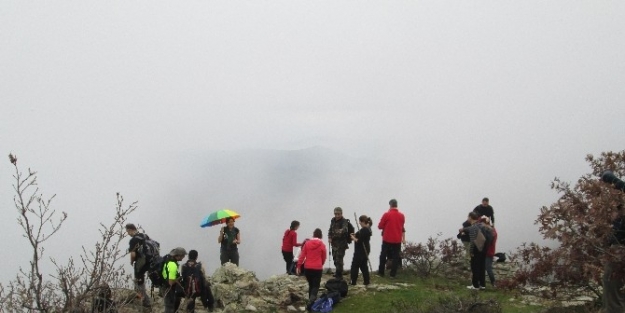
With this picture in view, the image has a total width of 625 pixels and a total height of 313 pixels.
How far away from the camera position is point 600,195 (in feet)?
25.5

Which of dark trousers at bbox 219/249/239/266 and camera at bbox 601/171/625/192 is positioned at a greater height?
camera at bbox 601/171/625/192

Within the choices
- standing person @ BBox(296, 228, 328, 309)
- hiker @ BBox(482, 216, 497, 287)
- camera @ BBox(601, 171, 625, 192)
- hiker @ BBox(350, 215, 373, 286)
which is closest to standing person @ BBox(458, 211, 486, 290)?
hiker @ BBox(482, 216, 497, 287)

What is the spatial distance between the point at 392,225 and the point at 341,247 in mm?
2032

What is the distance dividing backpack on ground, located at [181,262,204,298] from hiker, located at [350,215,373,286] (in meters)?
4.48

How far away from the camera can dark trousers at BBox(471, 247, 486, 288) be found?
13750 millimetres

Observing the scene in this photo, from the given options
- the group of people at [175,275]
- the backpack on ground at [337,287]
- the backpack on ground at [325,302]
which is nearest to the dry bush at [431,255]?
the backpack on ground at [337,287]

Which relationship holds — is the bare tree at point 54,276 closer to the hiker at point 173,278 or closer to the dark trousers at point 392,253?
the hiker at point 173,278

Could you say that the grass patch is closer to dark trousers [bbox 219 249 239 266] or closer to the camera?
the camera

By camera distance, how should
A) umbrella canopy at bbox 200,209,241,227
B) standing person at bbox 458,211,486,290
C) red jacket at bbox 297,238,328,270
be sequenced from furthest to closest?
1. umbrella canopy at bbox 200,209,241,227
2. standing person at bbox 458,211,486,290
3. red jacket at bbox 297,238,328,270

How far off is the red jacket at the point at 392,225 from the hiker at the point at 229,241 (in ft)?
14.8

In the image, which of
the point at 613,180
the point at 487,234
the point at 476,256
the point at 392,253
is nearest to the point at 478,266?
the point at 476,256

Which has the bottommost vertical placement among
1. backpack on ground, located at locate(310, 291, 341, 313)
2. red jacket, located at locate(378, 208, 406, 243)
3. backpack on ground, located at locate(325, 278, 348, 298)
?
backpack on ground, located at locate(310, 291, 341, 313)

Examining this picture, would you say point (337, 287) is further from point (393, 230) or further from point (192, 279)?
point (192, 279)

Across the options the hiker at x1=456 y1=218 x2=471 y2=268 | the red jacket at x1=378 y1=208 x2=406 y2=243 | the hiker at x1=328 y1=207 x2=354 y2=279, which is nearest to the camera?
the hiker at x1=328 y1=207 x2=354 y2=279
